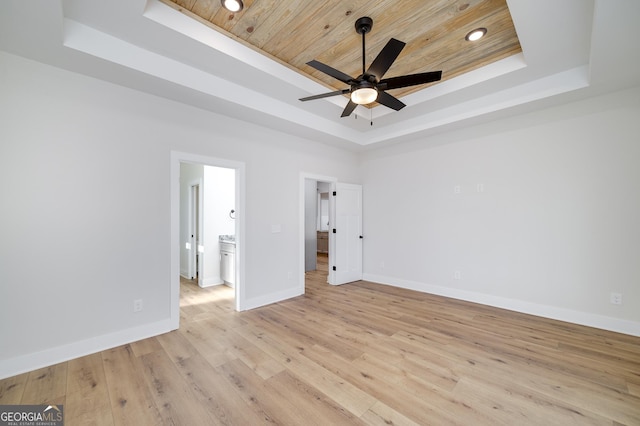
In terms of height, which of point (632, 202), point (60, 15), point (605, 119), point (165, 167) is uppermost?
point (60, 15)

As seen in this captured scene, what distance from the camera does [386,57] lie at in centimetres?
217

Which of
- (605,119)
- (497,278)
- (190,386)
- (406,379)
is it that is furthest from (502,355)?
(605,119)

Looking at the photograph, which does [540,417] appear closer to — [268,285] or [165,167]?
[268,285]

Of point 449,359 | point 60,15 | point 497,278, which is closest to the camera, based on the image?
point 60,15

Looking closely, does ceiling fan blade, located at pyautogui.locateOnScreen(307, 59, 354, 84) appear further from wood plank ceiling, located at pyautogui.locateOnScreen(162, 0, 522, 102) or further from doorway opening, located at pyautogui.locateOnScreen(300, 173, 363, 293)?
doorway opening, located at pyautogui.locateOnScreen(300, 173, 363, 293)

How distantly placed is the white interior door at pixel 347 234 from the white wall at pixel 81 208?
2682mm

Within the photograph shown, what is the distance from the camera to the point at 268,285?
4164 mm

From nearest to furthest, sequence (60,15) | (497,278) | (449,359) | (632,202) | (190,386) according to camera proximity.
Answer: (60,15)
(190,386)
(449,359)
(632,202)
(497,278)

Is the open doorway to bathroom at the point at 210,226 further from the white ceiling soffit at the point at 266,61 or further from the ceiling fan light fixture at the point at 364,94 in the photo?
the ceiling fan light fixture at the point at 364,94

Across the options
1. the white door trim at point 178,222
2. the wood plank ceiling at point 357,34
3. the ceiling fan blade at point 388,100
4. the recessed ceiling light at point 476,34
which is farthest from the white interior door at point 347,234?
the recessed ceiling light at point 476,34

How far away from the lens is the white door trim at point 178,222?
317 centimetres

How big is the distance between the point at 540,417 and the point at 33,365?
4153 mm

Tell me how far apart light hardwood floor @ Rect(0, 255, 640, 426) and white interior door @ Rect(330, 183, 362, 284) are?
189 centimetres

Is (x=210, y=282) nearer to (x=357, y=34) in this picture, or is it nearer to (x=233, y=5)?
(x=233, y=5)
